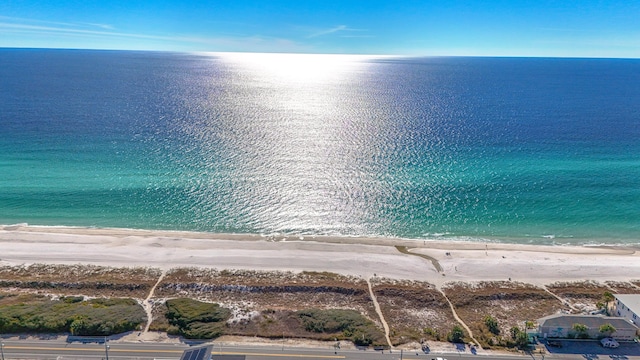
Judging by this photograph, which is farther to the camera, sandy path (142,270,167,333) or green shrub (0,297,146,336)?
sandy path (142,270,167,333)

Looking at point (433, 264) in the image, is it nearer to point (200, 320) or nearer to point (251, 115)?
point (200, 320)

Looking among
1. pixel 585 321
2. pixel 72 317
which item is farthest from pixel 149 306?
pixel 585 321

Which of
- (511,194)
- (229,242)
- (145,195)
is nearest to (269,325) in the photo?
(229,242)

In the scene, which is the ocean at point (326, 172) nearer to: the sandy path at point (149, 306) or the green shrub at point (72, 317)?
the sandy path at point (149, 306)

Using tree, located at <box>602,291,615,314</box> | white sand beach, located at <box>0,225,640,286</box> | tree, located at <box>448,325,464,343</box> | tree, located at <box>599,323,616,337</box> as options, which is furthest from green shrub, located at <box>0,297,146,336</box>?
tree, located at <box>602,291,615,314</box>

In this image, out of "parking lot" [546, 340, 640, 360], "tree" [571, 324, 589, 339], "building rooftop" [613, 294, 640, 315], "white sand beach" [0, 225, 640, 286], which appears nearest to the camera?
"parking lot" [546, 340, 640, 360]

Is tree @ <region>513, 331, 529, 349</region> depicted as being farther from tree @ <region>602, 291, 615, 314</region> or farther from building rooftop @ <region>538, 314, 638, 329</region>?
tree @ <region>602, 291, 615, 314</region>

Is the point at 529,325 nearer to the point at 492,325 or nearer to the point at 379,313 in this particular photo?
the point at 492,325

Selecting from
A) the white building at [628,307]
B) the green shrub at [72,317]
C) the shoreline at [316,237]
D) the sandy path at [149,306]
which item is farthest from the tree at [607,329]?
the green shrub at [72,317]
